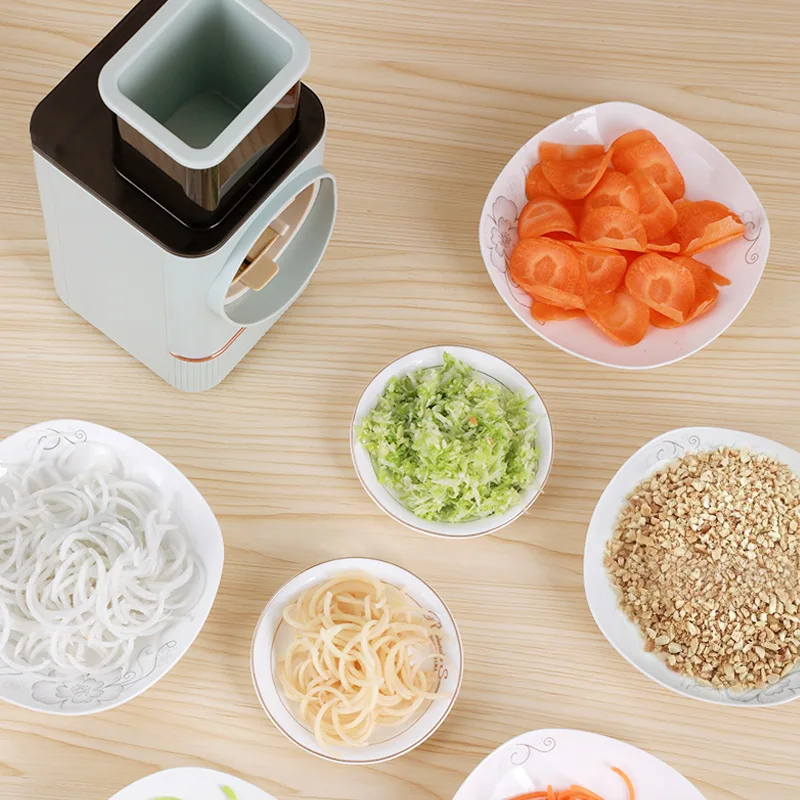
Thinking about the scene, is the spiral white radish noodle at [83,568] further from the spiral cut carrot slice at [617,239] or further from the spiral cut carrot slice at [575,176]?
the spiral cut carrot slice at [575,176]

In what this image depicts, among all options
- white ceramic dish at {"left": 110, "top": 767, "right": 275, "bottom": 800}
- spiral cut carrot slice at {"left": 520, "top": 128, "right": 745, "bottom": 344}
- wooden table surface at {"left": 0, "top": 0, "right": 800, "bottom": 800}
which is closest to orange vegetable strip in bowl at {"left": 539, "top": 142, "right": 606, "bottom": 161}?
spiral cut carrot slice at {"left": 520, "top": 128, "right": 745, "bottom": 344}

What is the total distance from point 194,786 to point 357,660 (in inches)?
10.8

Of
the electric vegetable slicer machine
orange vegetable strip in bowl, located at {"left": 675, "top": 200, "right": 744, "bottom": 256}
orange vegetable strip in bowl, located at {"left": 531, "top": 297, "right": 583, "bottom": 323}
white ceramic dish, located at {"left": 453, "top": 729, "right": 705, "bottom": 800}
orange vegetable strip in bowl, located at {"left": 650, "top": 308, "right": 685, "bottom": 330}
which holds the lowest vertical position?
white ceramic dish, located at {"left": 453, "top": 729, "right": 705, "bottom": 800}

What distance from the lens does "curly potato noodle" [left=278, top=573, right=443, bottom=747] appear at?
1.60 m

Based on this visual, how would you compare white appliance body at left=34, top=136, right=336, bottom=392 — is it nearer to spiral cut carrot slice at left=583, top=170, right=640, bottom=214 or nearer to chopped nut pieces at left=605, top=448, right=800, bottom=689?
spiral cut carrot slice at left=583, top=170, right=640, bottom=214

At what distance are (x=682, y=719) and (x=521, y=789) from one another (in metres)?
0.27

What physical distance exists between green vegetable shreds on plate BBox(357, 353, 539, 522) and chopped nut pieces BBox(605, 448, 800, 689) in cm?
19

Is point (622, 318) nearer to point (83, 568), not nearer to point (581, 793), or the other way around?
point (581, 793)

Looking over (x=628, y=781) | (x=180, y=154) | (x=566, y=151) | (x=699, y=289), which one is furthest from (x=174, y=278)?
(x=628, y=781)

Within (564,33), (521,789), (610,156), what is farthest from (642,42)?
(521,789)

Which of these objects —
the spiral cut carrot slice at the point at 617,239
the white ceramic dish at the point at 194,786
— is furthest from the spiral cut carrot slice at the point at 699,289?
the white ceramic dish at the point at 194,786

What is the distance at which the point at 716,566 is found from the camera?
173 cm

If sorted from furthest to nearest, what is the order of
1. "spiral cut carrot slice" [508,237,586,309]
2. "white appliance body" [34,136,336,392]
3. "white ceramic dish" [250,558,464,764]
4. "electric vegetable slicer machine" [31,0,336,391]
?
"spiral cut carrot slice" [508,237,586,309] → "white ceramic dish" [250,558,464,764] → "white appliance body" [34,136,336,392] → "electric vegetable slicer machine" [31,0,336,391]

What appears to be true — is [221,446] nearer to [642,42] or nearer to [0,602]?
[0,602]
